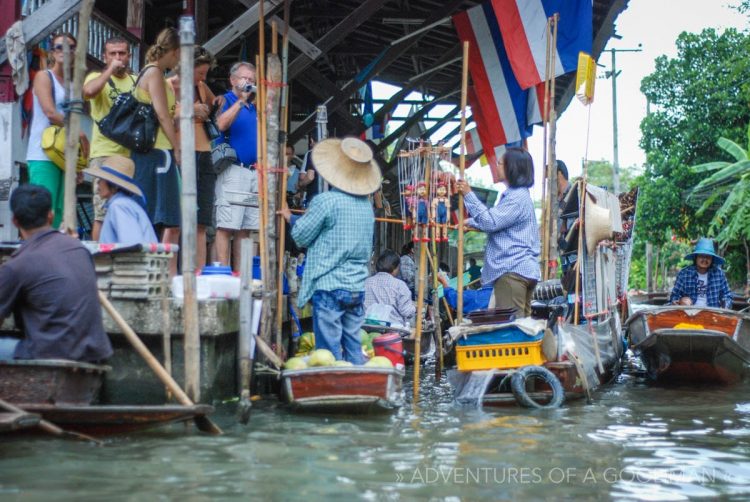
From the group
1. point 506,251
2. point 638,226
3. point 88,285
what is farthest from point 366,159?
point 638,226

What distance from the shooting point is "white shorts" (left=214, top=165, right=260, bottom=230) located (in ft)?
24.8

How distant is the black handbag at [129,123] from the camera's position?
6.54m

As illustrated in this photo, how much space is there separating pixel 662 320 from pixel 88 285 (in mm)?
6008

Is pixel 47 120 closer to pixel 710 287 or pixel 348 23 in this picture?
pixel 348 23

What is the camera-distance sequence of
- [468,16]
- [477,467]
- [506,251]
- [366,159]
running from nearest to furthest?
[477,467] < [366,159] < [506,251] < [468,16]

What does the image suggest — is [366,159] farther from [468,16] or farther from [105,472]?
[468,16]

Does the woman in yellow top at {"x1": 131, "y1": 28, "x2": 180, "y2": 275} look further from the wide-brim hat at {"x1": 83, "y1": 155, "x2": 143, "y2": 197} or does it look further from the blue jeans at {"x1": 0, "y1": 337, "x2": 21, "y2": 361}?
the blue jeans at {"x1": 0, "y1": 337, "x2": 21, "y2": 361}

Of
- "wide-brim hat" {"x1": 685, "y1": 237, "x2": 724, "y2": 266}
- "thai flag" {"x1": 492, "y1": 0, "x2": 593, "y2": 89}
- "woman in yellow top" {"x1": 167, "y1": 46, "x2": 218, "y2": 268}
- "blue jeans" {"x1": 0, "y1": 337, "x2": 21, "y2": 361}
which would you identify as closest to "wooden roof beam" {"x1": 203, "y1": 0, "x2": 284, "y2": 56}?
"woman in yellow top" {"x1": 167, "y1": 46, "x2": 218, "y2": 268}

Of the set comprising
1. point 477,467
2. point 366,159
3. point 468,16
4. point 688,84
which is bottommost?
point 477,467

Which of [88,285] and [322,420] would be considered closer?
[88,285]

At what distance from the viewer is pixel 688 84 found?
25625 millimetres

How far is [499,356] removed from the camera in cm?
706

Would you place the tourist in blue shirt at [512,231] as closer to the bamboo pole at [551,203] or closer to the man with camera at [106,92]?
the bamboo pole at [551,203]

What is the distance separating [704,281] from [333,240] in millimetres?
5138
